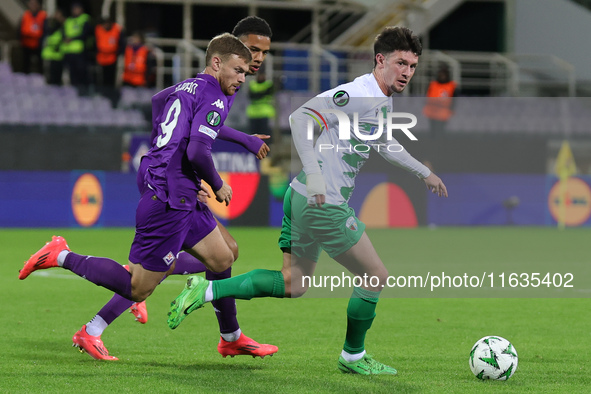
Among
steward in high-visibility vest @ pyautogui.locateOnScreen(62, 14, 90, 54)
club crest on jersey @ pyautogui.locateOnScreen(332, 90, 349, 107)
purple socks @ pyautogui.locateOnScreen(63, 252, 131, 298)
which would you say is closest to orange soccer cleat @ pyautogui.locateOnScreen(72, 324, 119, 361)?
purple socks @ pyautogui.locateOnScreen(63, 252, 131, 298)

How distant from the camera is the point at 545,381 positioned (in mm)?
4727

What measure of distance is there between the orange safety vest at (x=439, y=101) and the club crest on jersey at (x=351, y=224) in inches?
579

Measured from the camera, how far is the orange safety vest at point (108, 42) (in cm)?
1866

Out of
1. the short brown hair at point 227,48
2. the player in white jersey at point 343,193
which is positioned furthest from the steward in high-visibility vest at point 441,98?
the player in white jersey at point 343,193

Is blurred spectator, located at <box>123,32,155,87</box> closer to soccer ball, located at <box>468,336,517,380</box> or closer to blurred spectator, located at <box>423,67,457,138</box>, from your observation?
blurred spectator, located at <box>423,67,457,138</box>

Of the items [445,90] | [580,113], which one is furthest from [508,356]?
[580,113]

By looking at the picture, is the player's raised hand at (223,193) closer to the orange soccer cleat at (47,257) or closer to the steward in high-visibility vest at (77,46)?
the orange soccer cleat at (47,257)

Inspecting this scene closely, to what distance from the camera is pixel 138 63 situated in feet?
62.4

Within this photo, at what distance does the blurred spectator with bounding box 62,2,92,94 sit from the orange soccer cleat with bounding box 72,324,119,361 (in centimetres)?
1387

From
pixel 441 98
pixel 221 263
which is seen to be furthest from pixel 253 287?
pixel 441 98

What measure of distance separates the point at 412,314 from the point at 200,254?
281cm

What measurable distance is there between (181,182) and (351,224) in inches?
38.3

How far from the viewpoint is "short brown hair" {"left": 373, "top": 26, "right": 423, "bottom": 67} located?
15.8 ft

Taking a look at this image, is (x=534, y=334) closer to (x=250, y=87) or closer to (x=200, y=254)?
(x=200, y=254)
